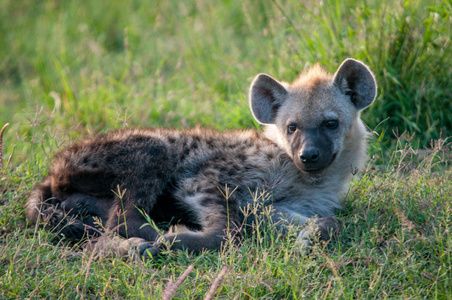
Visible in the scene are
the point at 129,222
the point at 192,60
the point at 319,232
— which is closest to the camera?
the point at 319,232

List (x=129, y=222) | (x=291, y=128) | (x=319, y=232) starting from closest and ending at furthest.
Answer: (x=319, y=232) < (x=129, y=222) < (x=291, y=128)

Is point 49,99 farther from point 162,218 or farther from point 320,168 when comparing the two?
point 320,168

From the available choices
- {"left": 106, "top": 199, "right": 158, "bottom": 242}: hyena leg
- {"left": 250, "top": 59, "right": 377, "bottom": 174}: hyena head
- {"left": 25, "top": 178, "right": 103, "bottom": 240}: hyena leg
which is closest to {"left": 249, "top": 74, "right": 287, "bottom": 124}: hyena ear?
{"left": 250, "top": 59, "right": 377, "bottom": 174}: hyena head

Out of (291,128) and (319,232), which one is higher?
(291,128)

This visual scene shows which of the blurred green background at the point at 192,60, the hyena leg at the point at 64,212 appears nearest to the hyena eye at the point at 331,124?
the blurred green background at the point at 192,60

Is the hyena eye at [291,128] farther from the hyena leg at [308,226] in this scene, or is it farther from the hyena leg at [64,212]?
the hyena leg at [64,212]

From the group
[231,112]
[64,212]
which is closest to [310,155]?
[64,212]

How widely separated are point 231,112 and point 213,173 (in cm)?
156

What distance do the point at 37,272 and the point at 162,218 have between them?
88cm

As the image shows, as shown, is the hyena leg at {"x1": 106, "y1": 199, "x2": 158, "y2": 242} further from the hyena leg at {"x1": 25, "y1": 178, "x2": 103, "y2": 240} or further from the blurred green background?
the blurred green background

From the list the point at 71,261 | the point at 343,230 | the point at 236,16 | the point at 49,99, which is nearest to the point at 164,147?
the point at 71,261

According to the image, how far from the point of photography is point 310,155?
308cm

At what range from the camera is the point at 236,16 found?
689cm

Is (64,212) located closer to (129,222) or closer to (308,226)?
(129,222)
